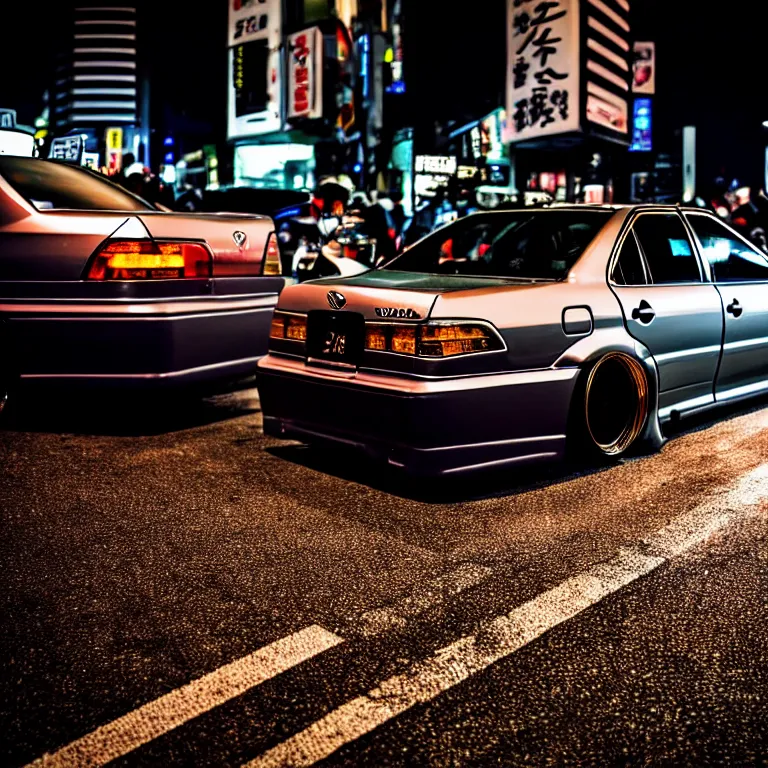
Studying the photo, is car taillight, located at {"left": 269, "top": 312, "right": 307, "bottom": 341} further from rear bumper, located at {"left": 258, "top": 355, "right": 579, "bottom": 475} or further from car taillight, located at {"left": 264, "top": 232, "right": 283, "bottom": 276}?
car taillight, located at {"left": 264, "top": 232, "right": 283, "bottom": 276}

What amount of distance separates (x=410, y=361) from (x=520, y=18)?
21.7 m

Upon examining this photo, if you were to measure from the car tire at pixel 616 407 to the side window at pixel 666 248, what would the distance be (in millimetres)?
587

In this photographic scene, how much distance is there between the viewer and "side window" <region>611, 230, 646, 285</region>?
4.82 metres

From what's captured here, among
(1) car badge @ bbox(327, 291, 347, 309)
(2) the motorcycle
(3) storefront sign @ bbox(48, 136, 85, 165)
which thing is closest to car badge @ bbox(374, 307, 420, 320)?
(1) car badge @ bbox(327, 291, 347, 309)

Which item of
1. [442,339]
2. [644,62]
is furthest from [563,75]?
[442,339]

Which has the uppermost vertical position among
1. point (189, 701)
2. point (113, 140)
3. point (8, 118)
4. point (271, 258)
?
point (113, 140)

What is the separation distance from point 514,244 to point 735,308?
4.90 ft

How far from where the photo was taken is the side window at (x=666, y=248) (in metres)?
5.12

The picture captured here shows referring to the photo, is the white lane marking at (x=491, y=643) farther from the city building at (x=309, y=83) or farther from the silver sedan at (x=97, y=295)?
the city building at (x=309, y=83)

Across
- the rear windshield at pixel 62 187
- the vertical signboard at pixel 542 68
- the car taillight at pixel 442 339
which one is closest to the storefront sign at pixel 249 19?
the vertical signboard at pixel 542 68

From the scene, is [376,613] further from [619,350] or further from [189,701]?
[619,350]

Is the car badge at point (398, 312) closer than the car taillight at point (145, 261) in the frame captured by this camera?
Yes

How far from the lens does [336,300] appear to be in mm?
4441

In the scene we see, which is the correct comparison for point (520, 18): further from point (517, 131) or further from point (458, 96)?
point (458, 96)
